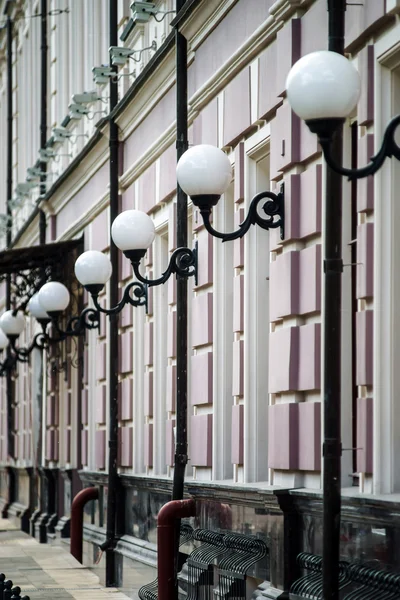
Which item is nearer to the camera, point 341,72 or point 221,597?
point 341,72

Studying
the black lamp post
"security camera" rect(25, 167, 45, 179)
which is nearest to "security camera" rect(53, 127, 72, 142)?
"security camera" rect(25, 167, 45, 179)

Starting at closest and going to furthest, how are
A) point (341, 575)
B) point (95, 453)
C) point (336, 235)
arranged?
point (336, 235)
point (341, 575)
point (95, 453)

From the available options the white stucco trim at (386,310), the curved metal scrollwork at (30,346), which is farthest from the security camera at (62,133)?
the white stucco trim at (386,310)

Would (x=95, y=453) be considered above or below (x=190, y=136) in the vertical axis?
below

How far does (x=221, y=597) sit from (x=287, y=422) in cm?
180

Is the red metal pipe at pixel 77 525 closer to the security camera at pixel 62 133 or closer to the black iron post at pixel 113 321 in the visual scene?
the black iron post at pixel 113 321

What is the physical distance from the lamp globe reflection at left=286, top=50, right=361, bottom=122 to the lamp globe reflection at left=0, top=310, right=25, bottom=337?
43.5 feet

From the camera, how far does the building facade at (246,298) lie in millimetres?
8023

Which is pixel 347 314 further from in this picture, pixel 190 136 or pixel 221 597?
pixel 190 136

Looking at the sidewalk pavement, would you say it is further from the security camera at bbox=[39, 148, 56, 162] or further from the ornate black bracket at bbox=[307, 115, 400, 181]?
the ornate black bracket at bbox=[307, 115, 400, 181]

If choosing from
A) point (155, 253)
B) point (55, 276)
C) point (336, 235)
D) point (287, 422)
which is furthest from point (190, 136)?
point (55, 276)

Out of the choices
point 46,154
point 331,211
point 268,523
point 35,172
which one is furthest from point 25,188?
point 331,211

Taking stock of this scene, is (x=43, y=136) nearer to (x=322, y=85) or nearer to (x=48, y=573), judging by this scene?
(x=48, y=573)

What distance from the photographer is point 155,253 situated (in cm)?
1446
